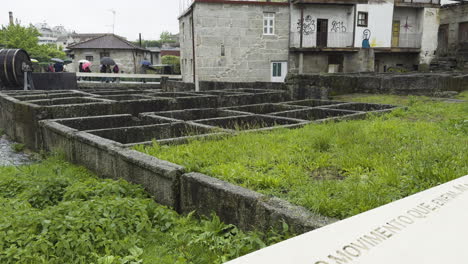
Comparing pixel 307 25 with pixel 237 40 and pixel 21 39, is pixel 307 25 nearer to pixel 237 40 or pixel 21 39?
pixel 237 40

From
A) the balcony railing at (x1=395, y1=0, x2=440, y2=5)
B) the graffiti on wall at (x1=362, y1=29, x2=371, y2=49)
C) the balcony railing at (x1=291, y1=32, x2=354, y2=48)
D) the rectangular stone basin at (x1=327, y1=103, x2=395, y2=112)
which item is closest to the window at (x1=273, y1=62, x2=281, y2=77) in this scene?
the balcony railing at (x1=291, y1=32, x2=354, y2=48)

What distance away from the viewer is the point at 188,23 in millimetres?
25000

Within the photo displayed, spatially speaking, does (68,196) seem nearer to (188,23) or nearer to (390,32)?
(188,23)

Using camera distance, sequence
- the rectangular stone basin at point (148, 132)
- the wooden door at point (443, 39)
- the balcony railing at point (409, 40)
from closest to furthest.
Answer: the rectangular stone basin at point (148, 132) < the balcony railing at point (409, 40) < the wooden door at point (443, 39)

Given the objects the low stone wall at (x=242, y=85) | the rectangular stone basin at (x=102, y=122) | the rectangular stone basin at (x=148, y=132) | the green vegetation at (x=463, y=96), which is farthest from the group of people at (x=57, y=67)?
the green vegetation at (x=463, y=96)

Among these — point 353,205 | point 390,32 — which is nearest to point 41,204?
point 353,205

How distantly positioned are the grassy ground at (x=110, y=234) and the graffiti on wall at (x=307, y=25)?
2266 cm

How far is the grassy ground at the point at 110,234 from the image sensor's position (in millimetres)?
3088

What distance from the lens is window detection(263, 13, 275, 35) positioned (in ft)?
79.8

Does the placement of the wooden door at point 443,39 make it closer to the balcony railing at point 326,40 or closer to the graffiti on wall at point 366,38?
the graffiti on wall at point 366,38

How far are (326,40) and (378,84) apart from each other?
1386 cm

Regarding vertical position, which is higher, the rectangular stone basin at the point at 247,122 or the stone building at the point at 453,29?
the stone building at the point at 453,29

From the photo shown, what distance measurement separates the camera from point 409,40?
27.5 metres

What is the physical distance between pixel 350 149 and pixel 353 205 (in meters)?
1.95
